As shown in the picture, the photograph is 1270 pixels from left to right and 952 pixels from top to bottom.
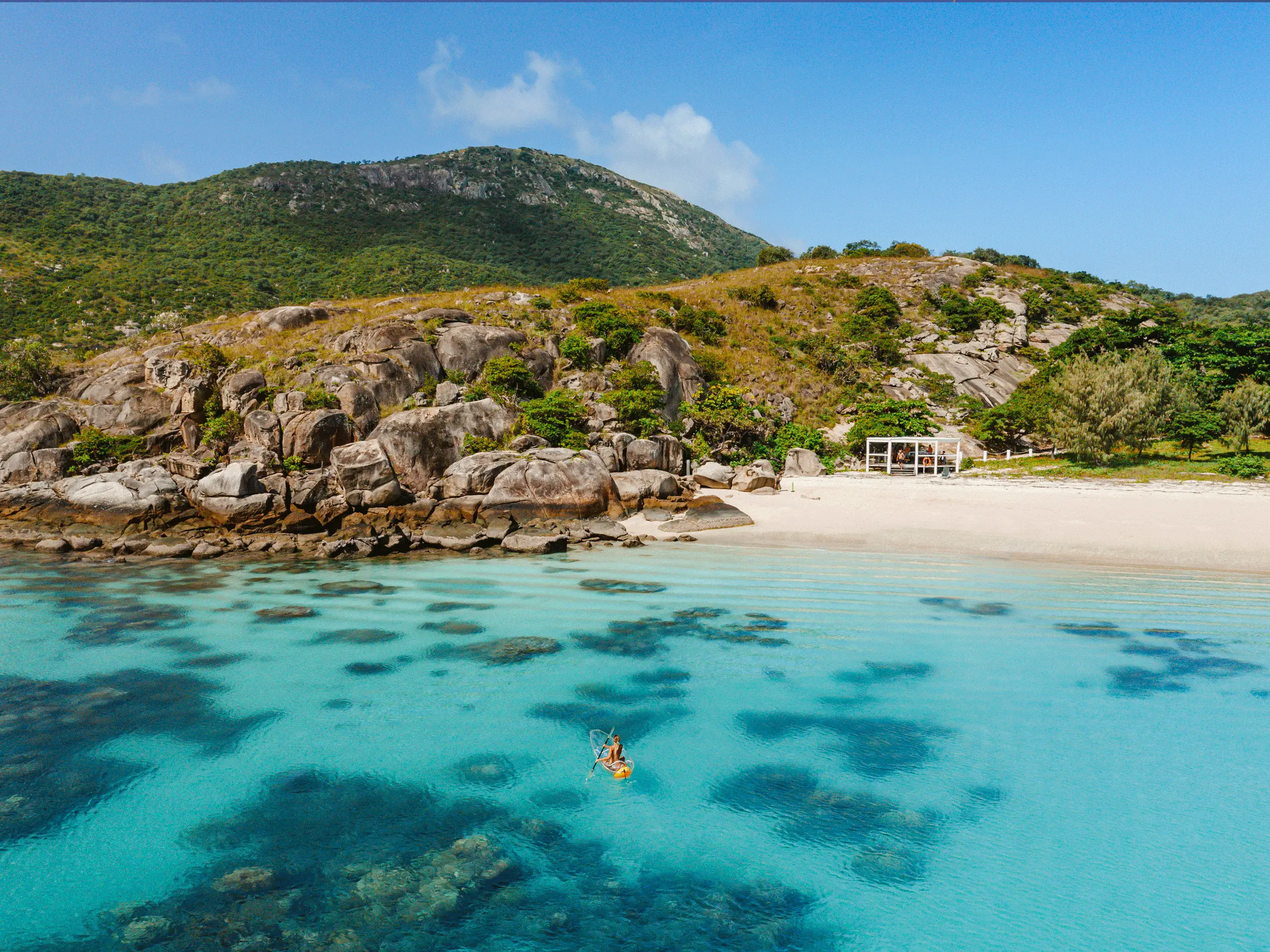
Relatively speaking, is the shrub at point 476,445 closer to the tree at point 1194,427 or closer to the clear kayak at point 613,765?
the clear kayak at point 613,765

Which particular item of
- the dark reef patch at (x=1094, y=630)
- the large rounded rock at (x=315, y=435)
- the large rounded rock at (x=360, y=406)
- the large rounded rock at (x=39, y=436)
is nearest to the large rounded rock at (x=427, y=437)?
the large rounded rock at (x=360, y=406)

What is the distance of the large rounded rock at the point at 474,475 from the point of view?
26.4 m

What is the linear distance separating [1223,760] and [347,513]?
26.1 metres

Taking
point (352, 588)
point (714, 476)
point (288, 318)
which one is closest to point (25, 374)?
point (288, 318)

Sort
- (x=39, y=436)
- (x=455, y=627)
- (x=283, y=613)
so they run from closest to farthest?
(x=455, y=627) → (x=283, y=613) → (x=39, y=436)

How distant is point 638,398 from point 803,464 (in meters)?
10.1

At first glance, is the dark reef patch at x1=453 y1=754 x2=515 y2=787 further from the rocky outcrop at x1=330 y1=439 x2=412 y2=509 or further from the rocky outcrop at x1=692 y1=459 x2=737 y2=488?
the rocky outcrop at x1=692 y1=459 x2=737 y2=488

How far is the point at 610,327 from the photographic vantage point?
39625 millimetres

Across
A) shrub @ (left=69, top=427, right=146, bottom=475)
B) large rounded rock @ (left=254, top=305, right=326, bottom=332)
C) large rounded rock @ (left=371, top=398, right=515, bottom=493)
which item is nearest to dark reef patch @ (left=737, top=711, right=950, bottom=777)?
large rounded rock @ (left=371, top=398, right=515, bottom=493)

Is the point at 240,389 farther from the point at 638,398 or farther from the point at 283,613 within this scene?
the point at 283,613

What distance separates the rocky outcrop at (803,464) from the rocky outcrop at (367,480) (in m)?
20.4

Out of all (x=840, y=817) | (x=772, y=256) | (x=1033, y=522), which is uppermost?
(x=772, y=256)

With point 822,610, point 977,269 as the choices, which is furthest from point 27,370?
point 977,269

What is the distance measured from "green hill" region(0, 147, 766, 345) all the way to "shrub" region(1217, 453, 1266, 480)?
5951 centimetres
